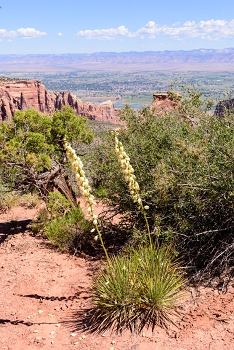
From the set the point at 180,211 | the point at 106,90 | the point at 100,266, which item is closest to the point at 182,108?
the point at 180,211

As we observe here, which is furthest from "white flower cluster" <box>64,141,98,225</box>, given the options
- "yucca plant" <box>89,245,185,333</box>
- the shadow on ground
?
the shadow on ground

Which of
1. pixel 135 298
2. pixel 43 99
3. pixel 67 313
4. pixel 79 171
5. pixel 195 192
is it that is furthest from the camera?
pixel 43 99

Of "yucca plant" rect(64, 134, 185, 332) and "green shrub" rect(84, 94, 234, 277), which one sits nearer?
"yucca plant" rect(64, 134, 185, 332)

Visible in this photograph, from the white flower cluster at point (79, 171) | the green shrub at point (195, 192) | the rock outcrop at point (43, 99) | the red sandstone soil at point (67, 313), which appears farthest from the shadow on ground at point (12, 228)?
the rock outcrop at point (43, 99)

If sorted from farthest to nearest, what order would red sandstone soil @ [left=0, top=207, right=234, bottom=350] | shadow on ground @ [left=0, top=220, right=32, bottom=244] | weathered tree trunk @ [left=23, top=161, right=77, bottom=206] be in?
1. shadow on ground @ [left=0, top=220, right=32, bottom=244]
2. weathered tree trunk @ [left=23, top=161, right=77, bottom=206]
3. red sandstone soil @ [left=0, top=207, right=234, bottom=350]

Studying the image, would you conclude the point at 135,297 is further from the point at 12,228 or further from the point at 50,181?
the point at 12,228

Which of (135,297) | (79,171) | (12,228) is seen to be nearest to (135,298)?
(135,297)

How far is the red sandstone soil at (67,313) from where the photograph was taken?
490 cm

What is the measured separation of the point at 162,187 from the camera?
6.28 meters

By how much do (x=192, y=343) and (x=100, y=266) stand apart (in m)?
3.07

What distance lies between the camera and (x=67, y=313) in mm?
5977

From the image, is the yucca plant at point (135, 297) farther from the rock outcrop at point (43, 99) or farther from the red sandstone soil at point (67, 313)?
the rock outcrop at point (43, 99)

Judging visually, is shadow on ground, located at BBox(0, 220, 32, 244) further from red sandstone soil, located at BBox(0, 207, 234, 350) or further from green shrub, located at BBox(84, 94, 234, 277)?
green shrub, located at BBox(84, 94, 234, 277)

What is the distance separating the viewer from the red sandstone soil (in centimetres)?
490
